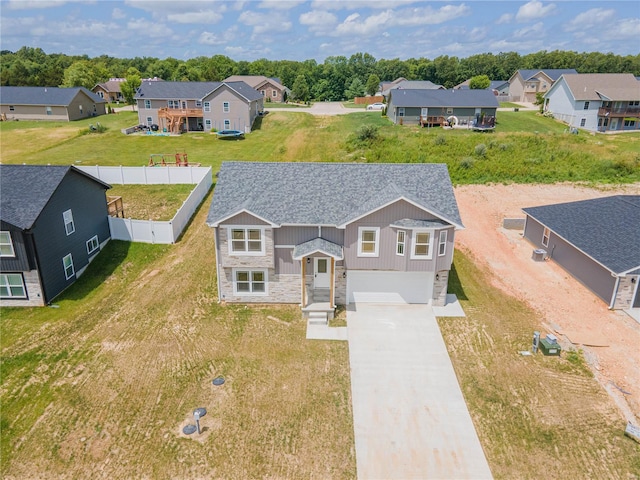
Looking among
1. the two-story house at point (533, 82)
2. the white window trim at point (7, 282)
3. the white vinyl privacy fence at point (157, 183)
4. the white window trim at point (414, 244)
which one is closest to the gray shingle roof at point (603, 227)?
the white window trim at point (414, 244)

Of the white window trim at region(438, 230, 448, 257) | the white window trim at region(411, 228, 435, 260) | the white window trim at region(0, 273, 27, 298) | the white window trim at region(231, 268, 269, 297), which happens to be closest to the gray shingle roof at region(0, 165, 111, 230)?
the white window trim at region(0, 273, 27, 298)

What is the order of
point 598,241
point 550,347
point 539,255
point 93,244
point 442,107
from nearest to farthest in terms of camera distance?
point 550,347 < point 598,241 < point 93,244 < point 539,255 < point 442,107

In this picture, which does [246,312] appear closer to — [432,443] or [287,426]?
[287,426]

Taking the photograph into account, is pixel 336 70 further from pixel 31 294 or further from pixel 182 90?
pixel 31 294

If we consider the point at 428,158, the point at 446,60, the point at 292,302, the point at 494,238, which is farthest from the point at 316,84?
the point at 292,302

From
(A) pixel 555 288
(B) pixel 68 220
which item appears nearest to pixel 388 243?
(A) pixel 555 288

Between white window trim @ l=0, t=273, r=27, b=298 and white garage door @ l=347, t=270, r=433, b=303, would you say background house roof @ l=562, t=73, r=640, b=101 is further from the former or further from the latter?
white window trim @ l=0, t=273, r=27, b=298
